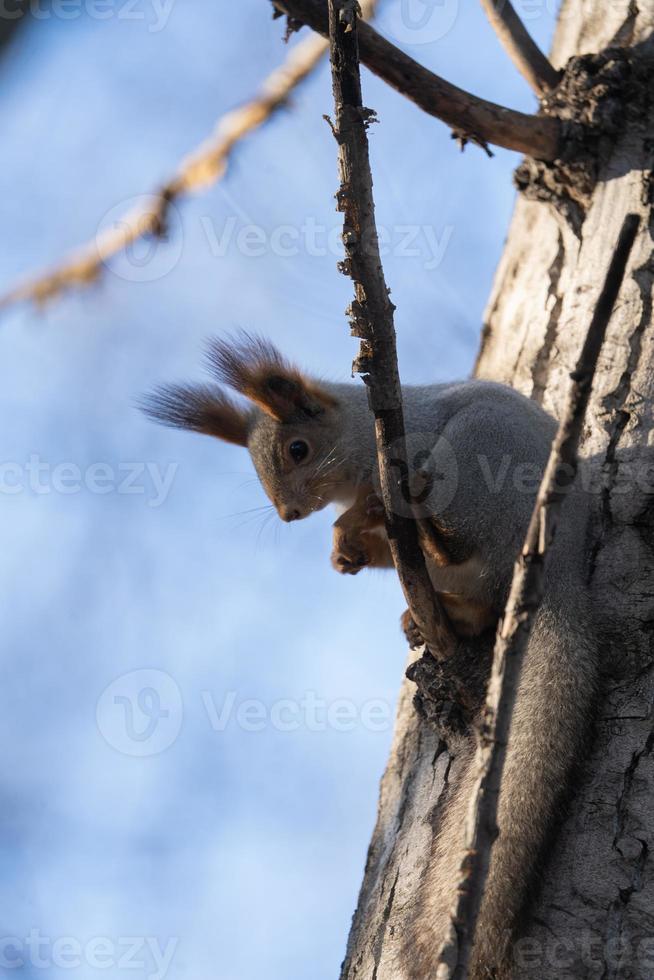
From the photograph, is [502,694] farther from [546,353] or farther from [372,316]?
[546,353]

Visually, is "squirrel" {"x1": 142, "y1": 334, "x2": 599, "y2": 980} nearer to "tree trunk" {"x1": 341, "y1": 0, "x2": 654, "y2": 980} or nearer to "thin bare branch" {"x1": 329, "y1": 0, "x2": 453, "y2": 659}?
"tree trunk" {"x1": 341, "y1": 0, "x2": 654, "y2": 980}

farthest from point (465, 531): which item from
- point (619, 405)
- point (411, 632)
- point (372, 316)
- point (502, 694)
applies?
point (502, 694)

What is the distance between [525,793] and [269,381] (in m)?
1.37

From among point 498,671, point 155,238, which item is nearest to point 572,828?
point 498,671

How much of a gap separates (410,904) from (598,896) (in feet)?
1.21

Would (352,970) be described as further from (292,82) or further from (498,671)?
(292,82)

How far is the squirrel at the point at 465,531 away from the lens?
177 centimetres

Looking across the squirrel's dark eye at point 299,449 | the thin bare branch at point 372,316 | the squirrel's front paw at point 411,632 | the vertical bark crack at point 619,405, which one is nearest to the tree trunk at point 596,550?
the vertical bark crack at point 619,405

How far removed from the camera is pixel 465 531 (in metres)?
2.36

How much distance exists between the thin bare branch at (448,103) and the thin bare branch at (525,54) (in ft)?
0.64

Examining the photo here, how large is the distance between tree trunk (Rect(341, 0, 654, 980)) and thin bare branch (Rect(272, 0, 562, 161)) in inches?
5.2

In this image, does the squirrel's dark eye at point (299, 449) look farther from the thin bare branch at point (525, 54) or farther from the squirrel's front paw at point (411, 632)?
the thin bare branch at point (525, 54)

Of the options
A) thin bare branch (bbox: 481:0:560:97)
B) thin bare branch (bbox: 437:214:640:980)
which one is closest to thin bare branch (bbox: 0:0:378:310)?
thin bare branch (bbox: 481:0:560:97)

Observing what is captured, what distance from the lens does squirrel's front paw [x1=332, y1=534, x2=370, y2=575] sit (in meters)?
2.61
